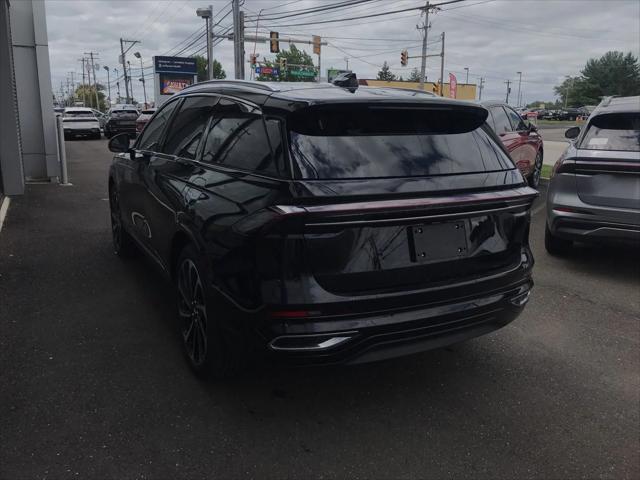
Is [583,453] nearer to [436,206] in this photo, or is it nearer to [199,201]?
[436,206]

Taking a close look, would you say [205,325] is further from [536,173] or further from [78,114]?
[78,114]

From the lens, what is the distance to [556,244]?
618 centimetres

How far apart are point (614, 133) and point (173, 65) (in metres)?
43.1

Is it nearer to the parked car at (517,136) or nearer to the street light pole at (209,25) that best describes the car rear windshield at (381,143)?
the parked car at (517,136)

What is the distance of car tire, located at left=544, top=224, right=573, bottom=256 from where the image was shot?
6141mm

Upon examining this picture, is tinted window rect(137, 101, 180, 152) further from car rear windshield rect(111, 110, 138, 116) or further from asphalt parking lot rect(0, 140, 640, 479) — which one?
car rear windshield rect(111, 110, 138, 116)

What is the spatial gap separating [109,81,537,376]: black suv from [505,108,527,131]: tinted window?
724 cm

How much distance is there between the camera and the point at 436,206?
2.72 metres

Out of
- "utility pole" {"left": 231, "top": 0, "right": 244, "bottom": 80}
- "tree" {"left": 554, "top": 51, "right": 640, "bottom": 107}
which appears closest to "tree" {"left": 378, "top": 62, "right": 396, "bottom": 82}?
"tree" {"left": 554, "top": 51, "right": 640, "bottom": 107}

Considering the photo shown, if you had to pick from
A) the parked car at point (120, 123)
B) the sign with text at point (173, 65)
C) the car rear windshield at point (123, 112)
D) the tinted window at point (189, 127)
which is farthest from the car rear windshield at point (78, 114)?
the tinted window at point (189, 127)

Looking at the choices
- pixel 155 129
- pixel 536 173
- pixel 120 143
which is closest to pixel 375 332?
pixel 155 129

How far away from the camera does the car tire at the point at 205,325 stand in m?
2.85

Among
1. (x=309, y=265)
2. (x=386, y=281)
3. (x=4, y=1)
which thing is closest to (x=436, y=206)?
(x=386, y=281)

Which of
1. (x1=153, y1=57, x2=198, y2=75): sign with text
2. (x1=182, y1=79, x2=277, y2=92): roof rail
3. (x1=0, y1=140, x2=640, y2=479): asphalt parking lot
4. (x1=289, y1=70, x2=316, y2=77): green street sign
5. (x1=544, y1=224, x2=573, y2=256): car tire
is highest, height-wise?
(x1=289, y1=70, x2=316, y2=77): green street sign
